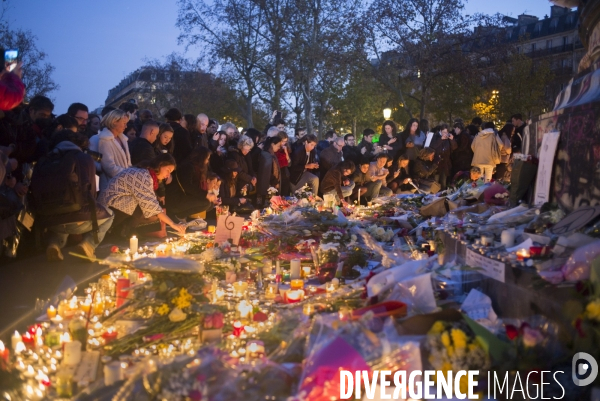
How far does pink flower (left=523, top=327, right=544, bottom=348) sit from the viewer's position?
321 cm

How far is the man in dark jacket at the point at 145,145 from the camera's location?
905cm

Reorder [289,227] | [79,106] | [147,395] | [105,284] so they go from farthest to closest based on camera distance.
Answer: [79,106]
[289,227]
[105,284]
[147,395]

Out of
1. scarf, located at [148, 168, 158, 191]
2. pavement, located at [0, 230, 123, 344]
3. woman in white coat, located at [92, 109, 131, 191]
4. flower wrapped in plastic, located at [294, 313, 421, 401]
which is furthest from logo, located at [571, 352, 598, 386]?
woman in white coat, located at [92, 109, 131, 191]

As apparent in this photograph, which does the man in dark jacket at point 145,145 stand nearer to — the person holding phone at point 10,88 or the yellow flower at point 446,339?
the person holding phone at point 10,88

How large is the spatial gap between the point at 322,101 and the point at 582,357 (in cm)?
2543

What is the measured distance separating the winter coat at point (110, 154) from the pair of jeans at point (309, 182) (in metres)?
5.42

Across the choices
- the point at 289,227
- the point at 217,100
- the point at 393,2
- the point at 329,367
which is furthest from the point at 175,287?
the point at 217,100

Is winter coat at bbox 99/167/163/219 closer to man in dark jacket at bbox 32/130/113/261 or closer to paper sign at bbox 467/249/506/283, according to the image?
man in dark jacket at bbox 32/130/113/261

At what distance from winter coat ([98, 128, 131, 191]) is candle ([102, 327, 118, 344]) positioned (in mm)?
4565

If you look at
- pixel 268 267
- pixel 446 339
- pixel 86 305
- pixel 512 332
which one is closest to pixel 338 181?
pixel 268 267

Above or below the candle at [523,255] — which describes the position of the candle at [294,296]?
below

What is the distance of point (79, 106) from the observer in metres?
8.68

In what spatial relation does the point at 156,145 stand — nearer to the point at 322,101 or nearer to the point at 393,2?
the point at 393,2

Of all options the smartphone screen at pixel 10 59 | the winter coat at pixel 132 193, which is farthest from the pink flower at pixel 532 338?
the smartphone screen at pixel 10 59
